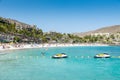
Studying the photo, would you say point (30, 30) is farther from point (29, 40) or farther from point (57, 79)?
point (57, 79)

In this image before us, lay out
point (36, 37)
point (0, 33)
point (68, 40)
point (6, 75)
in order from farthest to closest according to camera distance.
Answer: point (68, 40)
point (36, 37)
point (0, 33)
point (6, 75)

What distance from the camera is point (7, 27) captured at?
118562 millimetres

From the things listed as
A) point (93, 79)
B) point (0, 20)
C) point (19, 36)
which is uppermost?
point (0, 20)

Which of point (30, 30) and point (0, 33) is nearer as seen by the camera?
point (0, 33)

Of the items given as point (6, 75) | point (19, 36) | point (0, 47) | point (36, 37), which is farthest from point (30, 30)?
point (6, 75)

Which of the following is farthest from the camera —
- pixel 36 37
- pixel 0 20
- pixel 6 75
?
pixel 36 37

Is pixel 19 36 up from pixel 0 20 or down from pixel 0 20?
down

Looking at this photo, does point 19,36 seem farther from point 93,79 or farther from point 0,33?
point 93,79

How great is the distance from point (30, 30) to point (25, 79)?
119654 millimetres

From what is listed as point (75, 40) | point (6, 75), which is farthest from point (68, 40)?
point (6, 75)

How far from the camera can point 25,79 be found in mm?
27750

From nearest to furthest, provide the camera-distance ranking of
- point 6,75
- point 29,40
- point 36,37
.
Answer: point 6,75, point 29,40, point 36,37

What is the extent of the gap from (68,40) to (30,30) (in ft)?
135

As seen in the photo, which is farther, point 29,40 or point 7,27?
point 29,40
